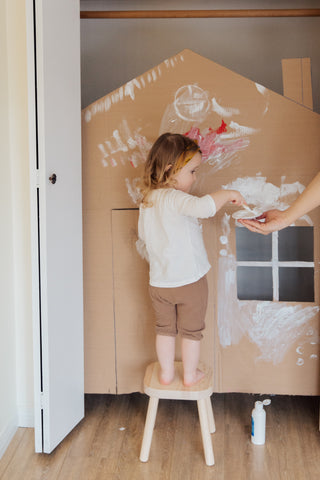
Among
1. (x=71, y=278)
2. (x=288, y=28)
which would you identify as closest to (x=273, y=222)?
(x=71, y=278)

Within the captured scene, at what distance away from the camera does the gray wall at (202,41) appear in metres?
2.79

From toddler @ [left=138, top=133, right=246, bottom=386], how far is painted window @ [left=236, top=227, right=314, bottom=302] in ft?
0.80

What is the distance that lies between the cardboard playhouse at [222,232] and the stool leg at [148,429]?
341 millimetres

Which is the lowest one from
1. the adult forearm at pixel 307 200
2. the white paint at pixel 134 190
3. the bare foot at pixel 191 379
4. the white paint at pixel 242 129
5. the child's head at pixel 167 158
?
the bare foot at pixel 191 379

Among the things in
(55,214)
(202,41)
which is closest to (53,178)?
(55,214)

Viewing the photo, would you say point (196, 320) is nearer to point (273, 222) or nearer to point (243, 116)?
point (273, 222)

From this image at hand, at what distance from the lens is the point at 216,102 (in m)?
2.15

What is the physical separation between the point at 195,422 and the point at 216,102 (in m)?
1.39

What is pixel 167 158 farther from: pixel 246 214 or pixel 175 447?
pixel 175 447

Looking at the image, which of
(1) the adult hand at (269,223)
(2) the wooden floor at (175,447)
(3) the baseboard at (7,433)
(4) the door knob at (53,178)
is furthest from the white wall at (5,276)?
(1) the adult hand at (269,223)

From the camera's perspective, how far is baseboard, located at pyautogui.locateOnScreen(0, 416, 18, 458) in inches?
80.2

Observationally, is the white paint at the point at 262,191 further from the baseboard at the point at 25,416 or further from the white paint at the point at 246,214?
the baseboard at the point at 25,416

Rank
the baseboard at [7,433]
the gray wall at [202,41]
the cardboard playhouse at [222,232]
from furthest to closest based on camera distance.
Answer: the gray wall at [202,41], the cardboard playhouse at [222,232], the baseboard at [7,433]

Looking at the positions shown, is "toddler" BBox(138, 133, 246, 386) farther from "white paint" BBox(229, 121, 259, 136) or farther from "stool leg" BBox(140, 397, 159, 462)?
"white paint" BBox(229, 121, 259, 136)
